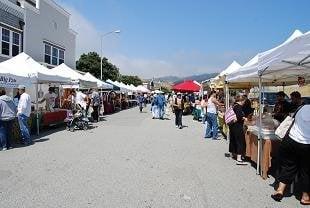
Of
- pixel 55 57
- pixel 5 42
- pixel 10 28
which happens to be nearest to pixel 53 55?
pixel 55 57

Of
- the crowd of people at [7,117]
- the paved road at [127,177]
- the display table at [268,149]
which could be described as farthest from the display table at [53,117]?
the display table at [268,149]

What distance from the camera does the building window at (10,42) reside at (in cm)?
2349

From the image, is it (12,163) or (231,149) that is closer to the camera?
(12,163)

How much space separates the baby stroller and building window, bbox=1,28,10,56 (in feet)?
29.4

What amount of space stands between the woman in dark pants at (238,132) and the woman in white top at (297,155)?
2.77 meters

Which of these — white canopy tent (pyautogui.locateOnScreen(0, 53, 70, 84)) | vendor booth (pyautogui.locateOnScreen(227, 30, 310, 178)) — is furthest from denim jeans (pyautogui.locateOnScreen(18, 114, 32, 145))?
vendor booth (pyautogui.locateOnScreen(227, 30, 310, 178))

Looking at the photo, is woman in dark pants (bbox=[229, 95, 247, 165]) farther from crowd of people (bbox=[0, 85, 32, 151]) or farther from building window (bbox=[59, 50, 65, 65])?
building window (bbox=[59, 50, 65, 65])

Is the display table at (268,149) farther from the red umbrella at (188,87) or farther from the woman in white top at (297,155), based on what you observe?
the red umbrella at (188,87)

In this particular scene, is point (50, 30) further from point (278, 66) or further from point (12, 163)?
point (278, 66)

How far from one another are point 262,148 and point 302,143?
1932mm

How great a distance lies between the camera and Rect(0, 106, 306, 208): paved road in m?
6.12

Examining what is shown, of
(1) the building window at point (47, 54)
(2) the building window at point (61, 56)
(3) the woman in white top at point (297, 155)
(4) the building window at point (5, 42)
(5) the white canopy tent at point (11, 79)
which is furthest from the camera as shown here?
(2) the building window at point (61, 56)

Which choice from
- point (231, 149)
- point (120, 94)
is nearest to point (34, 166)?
point (231, 149)

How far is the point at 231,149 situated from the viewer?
32.2 feet
